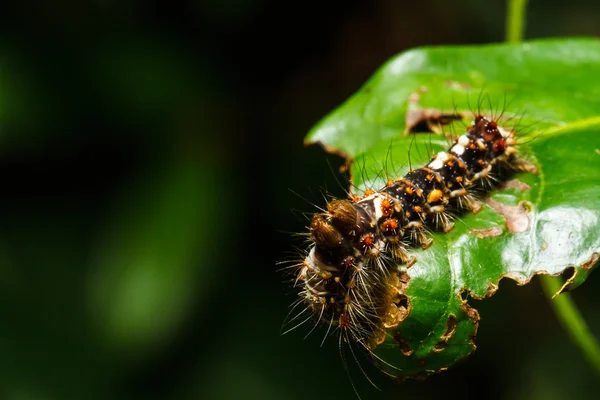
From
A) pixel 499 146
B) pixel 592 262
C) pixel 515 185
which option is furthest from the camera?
pixel 499 146

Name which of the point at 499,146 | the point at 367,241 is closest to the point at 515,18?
the point at 499,146

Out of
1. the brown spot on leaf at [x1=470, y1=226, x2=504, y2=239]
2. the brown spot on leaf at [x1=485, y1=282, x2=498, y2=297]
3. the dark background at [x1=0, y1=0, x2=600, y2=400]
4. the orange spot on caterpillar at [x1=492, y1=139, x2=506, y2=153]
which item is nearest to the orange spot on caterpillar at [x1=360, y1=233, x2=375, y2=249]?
the brown spot on leaf at [x1=470, y1=226, x2=504, y2=239]

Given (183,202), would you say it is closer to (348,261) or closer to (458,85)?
(458,85)

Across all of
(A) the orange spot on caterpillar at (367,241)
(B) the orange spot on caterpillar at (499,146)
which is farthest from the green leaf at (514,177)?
(A) the orange spot on caterpillar at (367,241)

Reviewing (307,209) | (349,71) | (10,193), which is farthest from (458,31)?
(10,193)

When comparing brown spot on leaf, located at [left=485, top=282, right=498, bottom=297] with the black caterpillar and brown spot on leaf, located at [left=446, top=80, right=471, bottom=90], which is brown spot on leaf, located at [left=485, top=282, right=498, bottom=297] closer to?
the black caterpillar

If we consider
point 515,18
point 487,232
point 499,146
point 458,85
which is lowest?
point 487,232

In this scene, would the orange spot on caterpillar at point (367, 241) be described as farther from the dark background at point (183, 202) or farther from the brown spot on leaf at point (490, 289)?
the dark background at point (183, 202)
